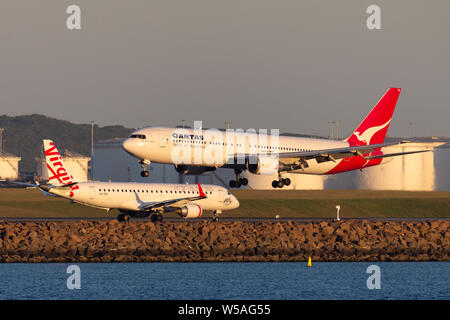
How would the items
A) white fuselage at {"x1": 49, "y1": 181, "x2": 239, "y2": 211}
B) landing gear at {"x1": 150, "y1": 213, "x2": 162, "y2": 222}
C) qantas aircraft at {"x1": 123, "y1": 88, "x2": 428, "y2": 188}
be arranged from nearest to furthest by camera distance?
qantas aircraft at {"x1": 123, "y1": 88, "x2": 428, "y2": 188} < white fuselage at {"x1": 49, "y1": 181, "x2": 239, "y2": 211} < landing gear at {"x1": 150, "y1": 213, "x2": 162, "y2": 222}

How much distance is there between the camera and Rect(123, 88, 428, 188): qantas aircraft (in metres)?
71.9

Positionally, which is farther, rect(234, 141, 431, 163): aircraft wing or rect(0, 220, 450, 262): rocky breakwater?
rect(0, 220, 450, 262): rocky breakwater

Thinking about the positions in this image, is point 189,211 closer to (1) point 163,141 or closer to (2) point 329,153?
(2) point 329,153

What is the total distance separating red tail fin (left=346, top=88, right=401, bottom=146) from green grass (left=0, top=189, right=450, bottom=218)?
20711 millimetres

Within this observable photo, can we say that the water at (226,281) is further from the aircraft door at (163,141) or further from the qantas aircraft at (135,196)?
the qantas aircraft at (135,196)

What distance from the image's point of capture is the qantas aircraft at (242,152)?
2832 inches

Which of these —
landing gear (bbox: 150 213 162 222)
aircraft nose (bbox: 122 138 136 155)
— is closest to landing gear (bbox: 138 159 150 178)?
aircraft nose (bbox: 122 138 136 155)

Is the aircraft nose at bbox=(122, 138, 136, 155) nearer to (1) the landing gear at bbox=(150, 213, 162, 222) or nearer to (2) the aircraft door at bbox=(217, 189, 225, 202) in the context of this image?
(1) the landing gear at bbox=(150, 213, 162, 222)

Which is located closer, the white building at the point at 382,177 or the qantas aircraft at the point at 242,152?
the qantas aircraft at the point at 242,152

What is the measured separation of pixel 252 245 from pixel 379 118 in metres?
21.8

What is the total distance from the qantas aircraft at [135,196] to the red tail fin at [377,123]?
14571mm

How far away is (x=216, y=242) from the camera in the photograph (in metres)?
80.6

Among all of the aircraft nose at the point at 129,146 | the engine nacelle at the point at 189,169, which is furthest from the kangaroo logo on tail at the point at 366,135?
the aircraft nose at the point at 129,146
